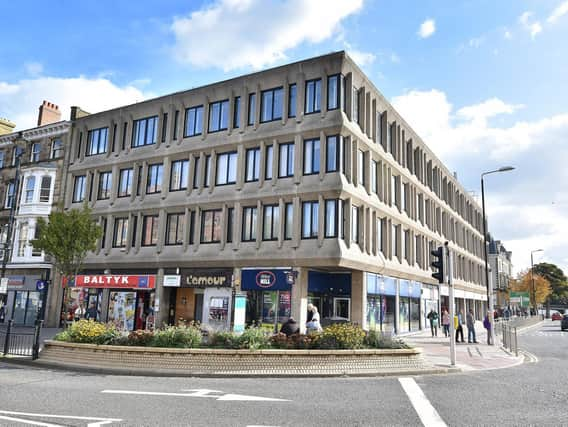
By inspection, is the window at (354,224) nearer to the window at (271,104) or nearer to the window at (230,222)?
the window at (271,104)

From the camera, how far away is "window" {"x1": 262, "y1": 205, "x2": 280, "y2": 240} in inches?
979

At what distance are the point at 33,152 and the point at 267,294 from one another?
75.5ft

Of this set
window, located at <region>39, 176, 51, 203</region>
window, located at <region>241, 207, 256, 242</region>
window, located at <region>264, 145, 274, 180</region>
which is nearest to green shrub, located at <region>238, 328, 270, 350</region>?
window, located at <region>241, 207, 256, 242</region>

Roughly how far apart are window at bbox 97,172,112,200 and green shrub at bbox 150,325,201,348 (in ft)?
66.0

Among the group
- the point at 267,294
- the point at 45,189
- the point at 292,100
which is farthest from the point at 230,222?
the point at 45,189

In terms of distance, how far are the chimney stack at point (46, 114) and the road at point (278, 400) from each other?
96.9 feet

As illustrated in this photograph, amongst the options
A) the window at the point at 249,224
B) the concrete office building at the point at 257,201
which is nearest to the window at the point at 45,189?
the concrete office building at the point at 257,201

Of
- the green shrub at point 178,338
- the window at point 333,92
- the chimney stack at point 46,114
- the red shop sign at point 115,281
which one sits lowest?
the green shrub at point 178,338

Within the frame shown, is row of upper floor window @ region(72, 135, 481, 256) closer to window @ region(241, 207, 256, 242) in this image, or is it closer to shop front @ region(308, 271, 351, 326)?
window @ region(241, 207, 256, 242)

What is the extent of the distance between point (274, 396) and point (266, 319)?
1478cm

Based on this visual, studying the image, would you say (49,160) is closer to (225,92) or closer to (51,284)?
(51,284)

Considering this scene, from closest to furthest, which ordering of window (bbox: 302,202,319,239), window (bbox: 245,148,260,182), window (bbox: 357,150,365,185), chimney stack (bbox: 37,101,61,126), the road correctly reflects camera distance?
the road, window (bbox: 302,202,319,239), window (bbox: 357,150,365,185), window (bbox: 245,148,260,182), chimney stack (bbox: 37,101,61,126)

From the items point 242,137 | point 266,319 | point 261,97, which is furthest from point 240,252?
point 261,97

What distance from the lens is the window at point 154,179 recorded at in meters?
30.0
